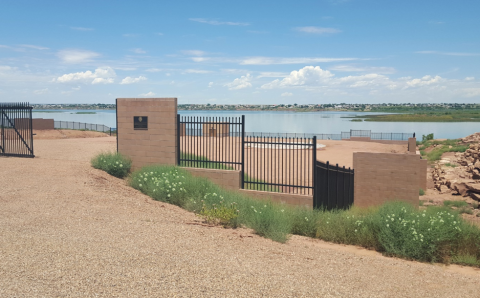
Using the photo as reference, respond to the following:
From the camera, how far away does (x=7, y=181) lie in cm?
1358

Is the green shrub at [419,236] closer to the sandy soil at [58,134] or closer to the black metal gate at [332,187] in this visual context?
the black metal gate at [332,187]

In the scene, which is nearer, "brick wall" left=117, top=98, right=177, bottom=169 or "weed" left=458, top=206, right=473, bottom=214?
"brick wall" left=117, top=98, right=177, bottom=169

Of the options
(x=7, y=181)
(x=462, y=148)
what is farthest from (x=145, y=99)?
(x=462, y=148)

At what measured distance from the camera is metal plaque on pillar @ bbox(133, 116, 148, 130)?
54.1ft

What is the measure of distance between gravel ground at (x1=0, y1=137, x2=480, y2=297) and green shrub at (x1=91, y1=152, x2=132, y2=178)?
14.4 ft

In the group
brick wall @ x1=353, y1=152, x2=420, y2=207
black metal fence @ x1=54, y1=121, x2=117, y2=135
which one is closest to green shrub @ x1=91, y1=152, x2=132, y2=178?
brick wall @ x1=353, y1=152, x2=420, y2=207

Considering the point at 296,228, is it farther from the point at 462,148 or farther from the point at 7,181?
the point at 462,148

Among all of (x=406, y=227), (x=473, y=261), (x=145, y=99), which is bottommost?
(x=473, y=261)

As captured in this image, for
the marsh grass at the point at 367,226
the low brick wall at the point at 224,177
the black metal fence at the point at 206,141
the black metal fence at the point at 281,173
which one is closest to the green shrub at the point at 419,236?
the marsh grass at the point at 367,226

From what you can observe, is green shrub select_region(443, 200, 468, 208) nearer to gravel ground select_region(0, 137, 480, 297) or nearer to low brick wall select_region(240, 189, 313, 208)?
low brick wall select_region(240, 189, 313, 208)

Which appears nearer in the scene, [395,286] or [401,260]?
[395,286]

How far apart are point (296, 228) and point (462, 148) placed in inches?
1323

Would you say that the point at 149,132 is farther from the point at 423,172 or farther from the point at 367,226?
the point at 423,172

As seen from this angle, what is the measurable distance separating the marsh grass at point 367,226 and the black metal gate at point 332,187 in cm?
173
